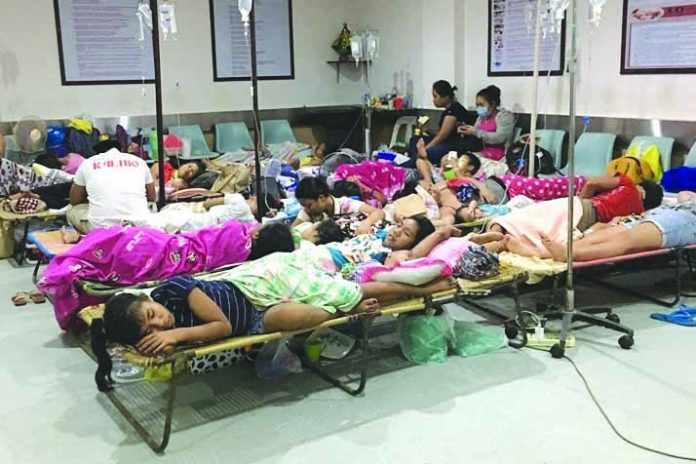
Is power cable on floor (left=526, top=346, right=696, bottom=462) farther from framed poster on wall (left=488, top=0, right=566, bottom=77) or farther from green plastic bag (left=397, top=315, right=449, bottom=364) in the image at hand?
framed poster on wall (left=488, top=0, right=566, bottom=77)

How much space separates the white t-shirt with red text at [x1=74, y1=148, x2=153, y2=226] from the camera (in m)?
4.52

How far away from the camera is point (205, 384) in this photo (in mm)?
3352

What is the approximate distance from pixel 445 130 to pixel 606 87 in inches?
62.0

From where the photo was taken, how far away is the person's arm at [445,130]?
7.21 metres

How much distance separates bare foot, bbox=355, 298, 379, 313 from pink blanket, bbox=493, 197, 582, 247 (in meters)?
1.27

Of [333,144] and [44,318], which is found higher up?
[333,144]

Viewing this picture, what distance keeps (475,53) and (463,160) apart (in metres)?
2.39

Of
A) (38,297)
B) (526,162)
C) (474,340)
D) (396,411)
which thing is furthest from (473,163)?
(38,297)

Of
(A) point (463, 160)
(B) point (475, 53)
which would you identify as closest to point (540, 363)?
(A) point (463, 160)

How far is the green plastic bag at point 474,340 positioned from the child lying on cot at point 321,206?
970 mm

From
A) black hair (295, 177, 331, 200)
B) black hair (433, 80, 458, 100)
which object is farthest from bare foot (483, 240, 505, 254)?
black hair (433, 80, 458, 100)

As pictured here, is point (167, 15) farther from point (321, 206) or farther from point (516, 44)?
point (516, 44)

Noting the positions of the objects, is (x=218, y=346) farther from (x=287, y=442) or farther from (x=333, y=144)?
(x=333, y=144)

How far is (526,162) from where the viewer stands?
6355 millimetres
